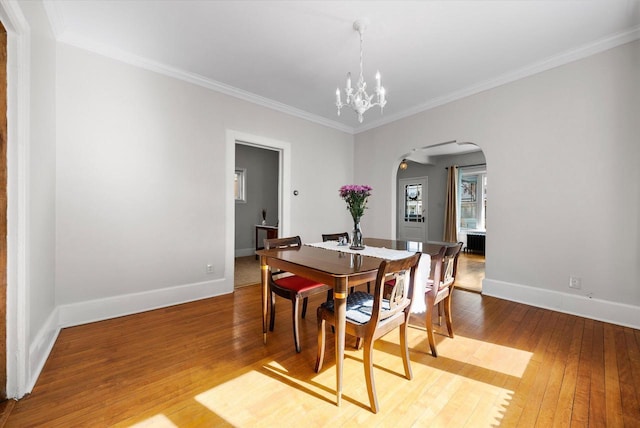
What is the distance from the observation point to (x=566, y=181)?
9.55ft

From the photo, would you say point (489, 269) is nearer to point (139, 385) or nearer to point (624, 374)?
point (624, 374)

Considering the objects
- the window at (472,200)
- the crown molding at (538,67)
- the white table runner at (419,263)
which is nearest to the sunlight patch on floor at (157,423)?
the white table runner at (419,263)

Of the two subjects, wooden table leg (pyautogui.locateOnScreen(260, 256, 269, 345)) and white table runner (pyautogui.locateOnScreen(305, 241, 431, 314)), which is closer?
white table runner (pyautogui.locateOnScreen(305, 241, 431, 314))

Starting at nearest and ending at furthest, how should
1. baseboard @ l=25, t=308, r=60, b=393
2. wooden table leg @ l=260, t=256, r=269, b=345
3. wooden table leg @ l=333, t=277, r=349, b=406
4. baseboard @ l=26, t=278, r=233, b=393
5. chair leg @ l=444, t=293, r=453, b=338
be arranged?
1. wooden table leg @ l=333, t=277, r=349, b=406
2. baseboard @ l=25, t=308, r=60, b=393
3. baseboard @ l=26, t=278, r=233, b=393
4. wooden table leg @ l=260, t=256, r=269, b=345
5. chair leg @ l=444, t=293, r=453, b=338

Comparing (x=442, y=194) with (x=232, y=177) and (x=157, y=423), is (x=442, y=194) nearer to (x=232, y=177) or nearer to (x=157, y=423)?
(x=232, y=177)

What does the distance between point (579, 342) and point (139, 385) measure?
130 inches

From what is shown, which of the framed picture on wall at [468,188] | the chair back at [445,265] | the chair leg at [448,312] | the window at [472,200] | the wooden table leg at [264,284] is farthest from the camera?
the framed picture on wall at [468,188]

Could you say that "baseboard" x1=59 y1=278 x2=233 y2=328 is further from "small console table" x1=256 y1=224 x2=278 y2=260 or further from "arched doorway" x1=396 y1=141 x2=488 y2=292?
"arched doorway" x1=396 y1=141 x2=488 y2=292

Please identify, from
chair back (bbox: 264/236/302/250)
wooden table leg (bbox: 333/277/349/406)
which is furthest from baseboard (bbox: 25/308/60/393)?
wooden table leg (bbox: 333/277/349/406)

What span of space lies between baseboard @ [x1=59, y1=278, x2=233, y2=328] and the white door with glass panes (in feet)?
20.0

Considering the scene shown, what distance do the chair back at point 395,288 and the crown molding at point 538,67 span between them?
9.72 feet

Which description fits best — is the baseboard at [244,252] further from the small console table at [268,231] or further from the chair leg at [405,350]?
the chair leg at [405,350]

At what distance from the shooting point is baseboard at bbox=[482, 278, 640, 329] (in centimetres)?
253

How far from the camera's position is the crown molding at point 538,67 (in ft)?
8.32
